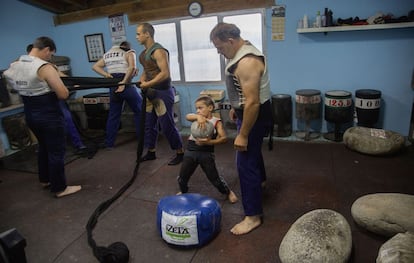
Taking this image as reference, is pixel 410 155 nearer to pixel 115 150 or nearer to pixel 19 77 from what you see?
pixel 115 150

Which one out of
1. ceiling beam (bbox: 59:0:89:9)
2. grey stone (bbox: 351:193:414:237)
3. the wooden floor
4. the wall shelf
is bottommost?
the wooden floor

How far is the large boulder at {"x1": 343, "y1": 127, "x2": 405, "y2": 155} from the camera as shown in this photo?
3.40 metres

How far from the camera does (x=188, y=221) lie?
2.04 m

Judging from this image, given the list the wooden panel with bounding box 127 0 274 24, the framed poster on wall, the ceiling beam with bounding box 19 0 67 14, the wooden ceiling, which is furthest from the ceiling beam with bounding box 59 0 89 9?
the wooden panel with bounding box 127 0 274 24

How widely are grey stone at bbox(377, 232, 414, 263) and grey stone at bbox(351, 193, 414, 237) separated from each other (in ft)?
0.99

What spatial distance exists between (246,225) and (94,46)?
4.45 metres

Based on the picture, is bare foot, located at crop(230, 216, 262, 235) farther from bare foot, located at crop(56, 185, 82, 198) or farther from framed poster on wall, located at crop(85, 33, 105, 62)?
framed poster on wall, located at crop(85, 33, 105, 62)

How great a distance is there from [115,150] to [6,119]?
1.84m

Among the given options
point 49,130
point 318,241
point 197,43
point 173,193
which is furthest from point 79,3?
point 318,241

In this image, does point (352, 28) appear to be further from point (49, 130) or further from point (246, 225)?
point (49, 130)

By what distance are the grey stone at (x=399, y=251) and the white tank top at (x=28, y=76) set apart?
2734mm

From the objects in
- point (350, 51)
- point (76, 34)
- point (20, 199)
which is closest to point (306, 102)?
point (350, 51)

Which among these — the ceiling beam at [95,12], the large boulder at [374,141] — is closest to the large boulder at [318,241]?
the large boulder at [374,141]

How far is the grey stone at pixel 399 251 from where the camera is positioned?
154cm
